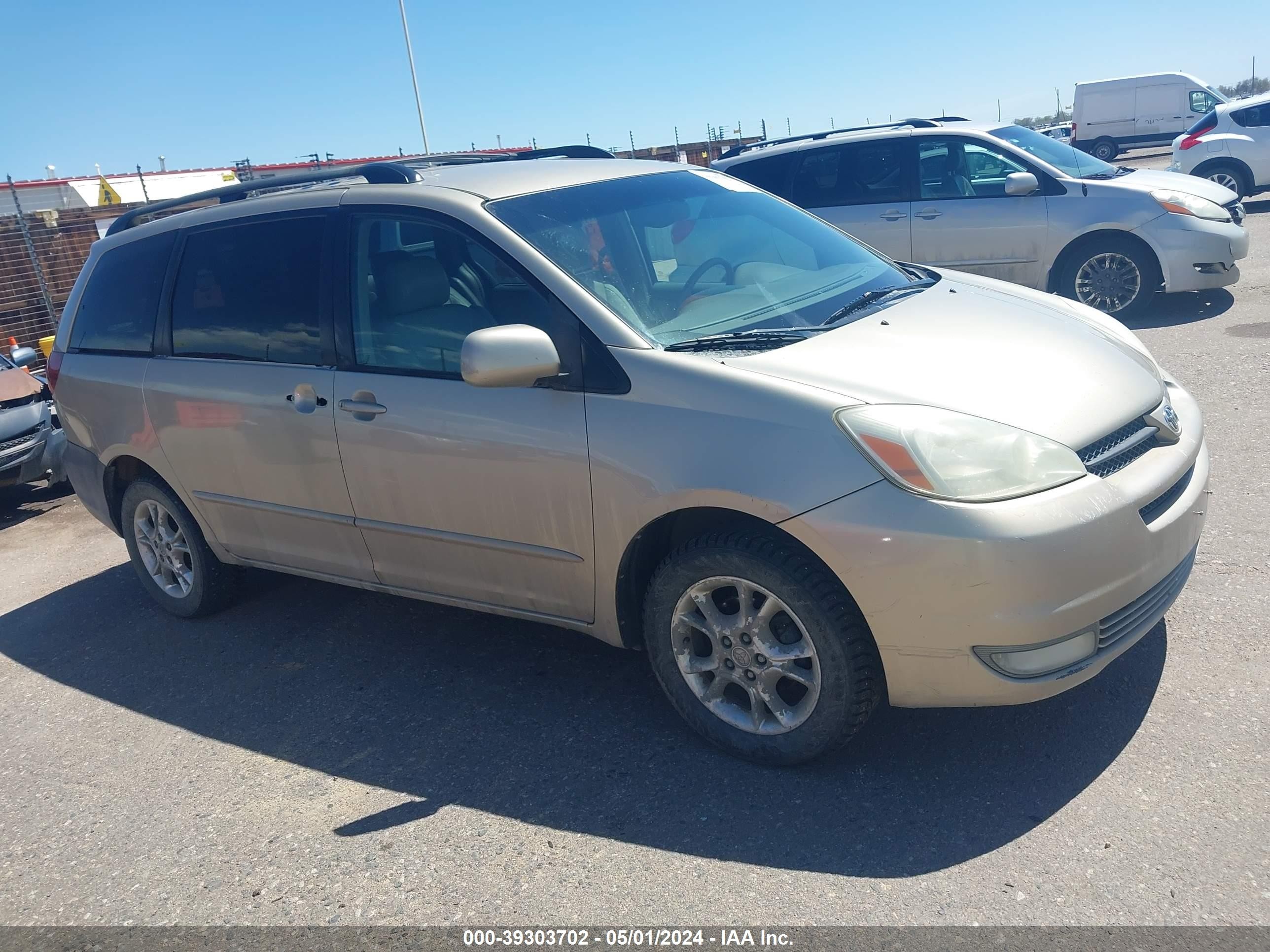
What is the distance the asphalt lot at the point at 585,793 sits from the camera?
107 inches

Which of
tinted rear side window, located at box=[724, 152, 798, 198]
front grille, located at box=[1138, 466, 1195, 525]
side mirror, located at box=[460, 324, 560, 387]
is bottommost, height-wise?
front grille, located at box=[1138, 466, 1195, 525]

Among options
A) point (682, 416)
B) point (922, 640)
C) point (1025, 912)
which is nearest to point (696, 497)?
point (682, 416)

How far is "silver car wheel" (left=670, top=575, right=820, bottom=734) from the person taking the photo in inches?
124

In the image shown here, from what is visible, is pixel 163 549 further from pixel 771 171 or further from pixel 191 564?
pixel 771 171

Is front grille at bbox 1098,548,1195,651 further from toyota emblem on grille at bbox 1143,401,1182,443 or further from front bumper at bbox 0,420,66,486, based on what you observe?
front bumper at bbox 0,420,66,486

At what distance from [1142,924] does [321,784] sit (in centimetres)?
254

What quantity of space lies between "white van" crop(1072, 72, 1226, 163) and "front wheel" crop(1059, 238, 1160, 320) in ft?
70.5

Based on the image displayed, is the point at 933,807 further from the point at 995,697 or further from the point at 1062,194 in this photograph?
the point at 1062,194

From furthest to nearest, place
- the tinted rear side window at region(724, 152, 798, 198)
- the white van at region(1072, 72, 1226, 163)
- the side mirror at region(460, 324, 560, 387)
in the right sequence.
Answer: the white van at region(1072, 72, 1226, 163)
the tinted rear side window at region(724, 152, 798, 198)
the side mirror at region(460, 324, 560, 387)

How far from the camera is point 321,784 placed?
11.8 feet

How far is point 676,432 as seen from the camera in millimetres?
3217

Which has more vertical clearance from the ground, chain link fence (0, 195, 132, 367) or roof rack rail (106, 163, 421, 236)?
roof rack rail (106, 163, 421, 236)

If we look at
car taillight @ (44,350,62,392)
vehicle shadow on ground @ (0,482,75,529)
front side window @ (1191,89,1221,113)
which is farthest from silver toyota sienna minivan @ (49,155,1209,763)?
front side window @ (1191,89,1221,113)

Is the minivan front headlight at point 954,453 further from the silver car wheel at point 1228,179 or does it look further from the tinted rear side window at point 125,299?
the silver car wheel at point 1228,179
